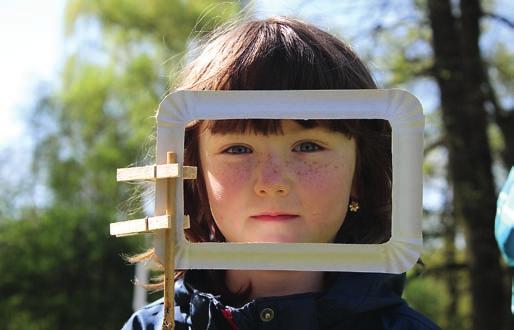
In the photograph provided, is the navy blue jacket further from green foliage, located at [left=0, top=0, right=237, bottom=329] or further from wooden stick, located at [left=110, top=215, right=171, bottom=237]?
green foliage, located at [left=0, top=0, right=237, bottom=329]

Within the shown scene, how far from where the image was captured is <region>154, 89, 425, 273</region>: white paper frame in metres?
1.55

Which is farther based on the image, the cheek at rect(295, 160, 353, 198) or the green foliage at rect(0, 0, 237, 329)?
the green foliage at rect(0, 0, 237, 329)

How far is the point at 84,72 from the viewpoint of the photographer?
16.2 metres

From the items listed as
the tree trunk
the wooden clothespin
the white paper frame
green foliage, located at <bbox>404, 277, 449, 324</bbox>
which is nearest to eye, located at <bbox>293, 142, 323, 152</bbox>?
the white paper frame

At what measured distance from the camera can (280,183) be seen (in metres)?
1.59

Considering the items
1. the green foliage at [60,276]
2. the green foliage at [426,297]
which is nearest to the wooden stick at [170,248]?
the green foliage at [60,276]

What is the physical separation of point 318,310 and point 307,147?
1.09 feet

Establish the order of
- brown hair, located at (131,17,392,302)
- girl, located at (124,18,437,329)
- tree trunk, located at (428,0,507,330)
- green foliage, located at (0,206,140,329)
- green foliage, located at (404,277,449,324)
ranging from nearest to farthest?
girl, located at (124,18,437,329), brown hair, located at (131,17,392,302), tree trunk, located at (428,0,507,330), green foliage, located at (0,206,140,329), green foliage, located at (404,277,449,324)

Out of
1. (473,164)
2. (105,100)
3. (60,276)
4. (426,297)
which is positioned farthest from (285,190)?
(105,100)

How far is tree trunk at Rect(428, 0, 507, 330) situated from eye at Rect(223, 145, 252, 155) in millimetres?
4939

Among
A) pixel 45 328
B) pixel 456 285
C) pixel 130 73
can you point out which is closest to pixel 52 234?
pixel 45 328

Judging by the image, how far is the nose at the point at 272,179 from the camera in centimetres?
159

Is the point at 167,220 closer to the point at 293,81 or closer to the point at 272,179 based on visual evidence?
the point at 272,179

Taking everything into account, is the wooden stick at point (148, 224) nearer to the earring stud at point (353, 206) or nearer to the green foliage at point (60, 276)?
the earring stud at point (353, 206)
